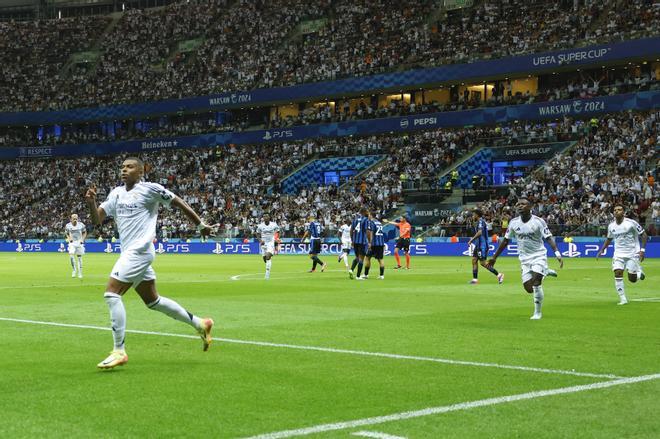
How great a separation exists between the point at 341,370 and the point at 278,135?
6836cm

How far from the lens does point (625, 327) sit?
14953 mm

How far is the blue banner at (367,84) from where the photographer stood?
58750 millimetres

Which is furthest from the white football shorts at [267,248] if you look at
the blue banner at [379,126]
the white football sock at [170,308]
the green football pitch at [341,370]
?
the blue banner at [379,126]

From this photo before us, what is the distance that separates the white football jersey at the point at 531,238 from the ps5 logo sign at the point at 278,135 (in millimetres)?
60849

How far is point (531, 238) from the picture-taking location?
658 inches

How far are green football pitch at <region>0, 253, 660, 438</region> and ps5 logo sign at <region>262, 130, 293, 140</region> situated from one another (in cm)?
5675

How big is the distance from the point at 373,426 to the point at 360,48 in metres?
68.6

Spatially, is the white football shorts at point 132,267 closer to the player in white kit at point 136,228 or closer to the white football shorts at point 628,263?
the player in white kit at point 136,228

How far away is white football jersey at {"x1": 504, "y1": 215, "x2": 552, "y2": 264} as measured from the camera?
1659cm

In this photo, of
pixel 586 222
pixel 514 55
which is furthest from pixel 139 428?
pixel 514 55

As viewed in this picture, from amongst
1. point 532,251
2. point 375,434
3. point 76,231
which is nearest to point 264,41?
point 76,231

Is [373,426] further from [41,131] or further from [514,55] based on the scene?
[41,131]

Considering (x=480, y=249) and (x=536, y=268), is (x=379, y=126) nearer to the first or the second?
(x=480, y=249)

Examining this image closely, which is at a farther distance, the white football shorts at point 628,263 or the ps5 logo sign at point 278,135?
the ps5 logo sign at point 278,135
